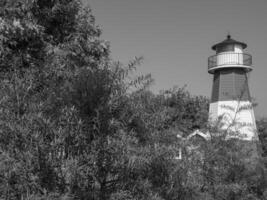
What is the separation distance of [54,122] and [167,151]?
0.94 metres

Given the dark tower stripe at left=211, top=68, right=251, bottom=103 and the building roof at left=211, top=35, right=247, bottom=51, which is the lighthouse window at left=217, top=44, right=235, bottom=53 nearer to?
the building roof at left=211, top=35, right=247, bottom=51

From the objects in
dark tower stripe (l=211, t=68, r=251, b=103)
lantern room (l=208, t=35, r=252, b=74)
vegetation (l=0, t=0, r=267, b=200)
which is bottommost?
vegetation (l=0, t=0, r=267, b=200)

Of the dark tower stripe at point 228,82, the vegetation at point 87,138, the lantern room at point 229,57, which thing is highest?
the lantern room at point 229,57

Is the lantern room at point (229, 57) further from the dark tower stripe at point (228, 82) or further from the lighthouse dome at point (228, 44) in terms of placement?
the dark tower stripe at point (228, 82)

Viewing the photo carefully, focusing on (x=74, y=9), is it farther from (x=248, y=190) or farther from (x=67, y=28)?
(x=248, y=190)

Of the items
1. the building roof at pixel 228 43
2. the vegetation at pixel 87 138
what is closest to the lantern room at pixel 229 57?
the building roof at pixel 228 43

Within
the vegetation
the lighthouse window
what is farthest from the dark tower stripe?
the vegetation

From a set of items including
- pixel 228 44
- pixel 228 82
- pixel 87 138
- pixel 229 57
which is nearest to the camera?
pixel 87 138

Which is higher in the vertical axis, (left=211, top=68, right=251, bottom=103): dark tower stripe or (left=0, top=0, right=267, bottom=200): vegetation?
(left=211, top=68, right=251, bottom=103): dark tower stripe

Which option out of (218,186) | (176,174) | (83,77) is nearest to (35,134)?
(83,77)

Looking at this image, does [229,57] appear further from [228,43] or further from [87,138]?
[87,138]

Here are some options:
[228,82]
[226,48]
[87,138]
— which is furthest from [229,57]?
[87,138]

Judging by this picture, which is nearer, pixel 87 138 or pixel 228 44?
pixel 87 138

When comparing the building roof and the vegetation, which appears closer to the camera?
the vegetation
